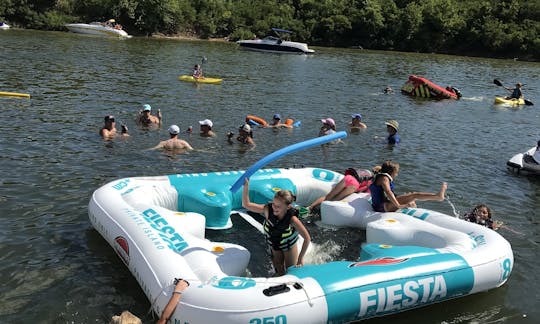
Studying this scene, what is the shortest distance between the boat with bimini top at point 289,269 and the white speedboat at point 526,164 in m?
5.36

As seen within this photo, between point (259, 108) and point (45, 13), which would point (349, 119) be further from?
point (45, 13)

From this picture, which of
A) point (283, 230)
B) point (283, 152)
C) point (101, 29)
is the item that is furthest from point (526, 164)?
point (101, 29)

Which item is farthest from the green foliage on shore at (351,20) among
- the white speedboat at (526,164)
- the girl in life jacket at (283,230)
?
the girl in life jacket at (283,230)

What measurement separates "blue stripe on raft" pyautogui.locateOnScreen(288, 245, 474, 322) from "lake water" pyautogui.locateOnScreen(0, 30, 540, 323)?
1.25 feet

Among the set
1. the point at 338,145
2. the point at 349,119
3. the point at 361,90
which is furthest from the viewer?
the point at 361,90

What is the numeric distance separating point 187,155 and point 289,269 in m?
6.18

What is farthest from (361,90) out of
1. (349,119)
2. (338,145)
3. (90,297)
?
(90,297)

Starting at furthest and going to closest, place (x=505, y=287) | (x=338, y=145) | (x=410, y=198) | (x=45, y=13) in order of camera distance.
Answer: (x=45, y=13), (x=338, y=145), (x=410, y=198), (x=505, y=287)

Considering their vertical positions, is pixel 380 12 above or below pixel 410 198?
above

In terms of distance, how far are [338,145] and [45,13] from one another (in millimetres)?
47200

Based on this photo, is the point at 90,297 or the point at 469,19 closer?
the point at 90,297

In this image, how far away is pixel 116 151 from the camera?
37.8ft

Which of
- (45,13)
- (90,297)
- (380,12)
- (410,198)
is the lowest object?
(90,297)

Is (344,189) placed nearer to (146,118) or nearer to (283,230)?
(283,230)
